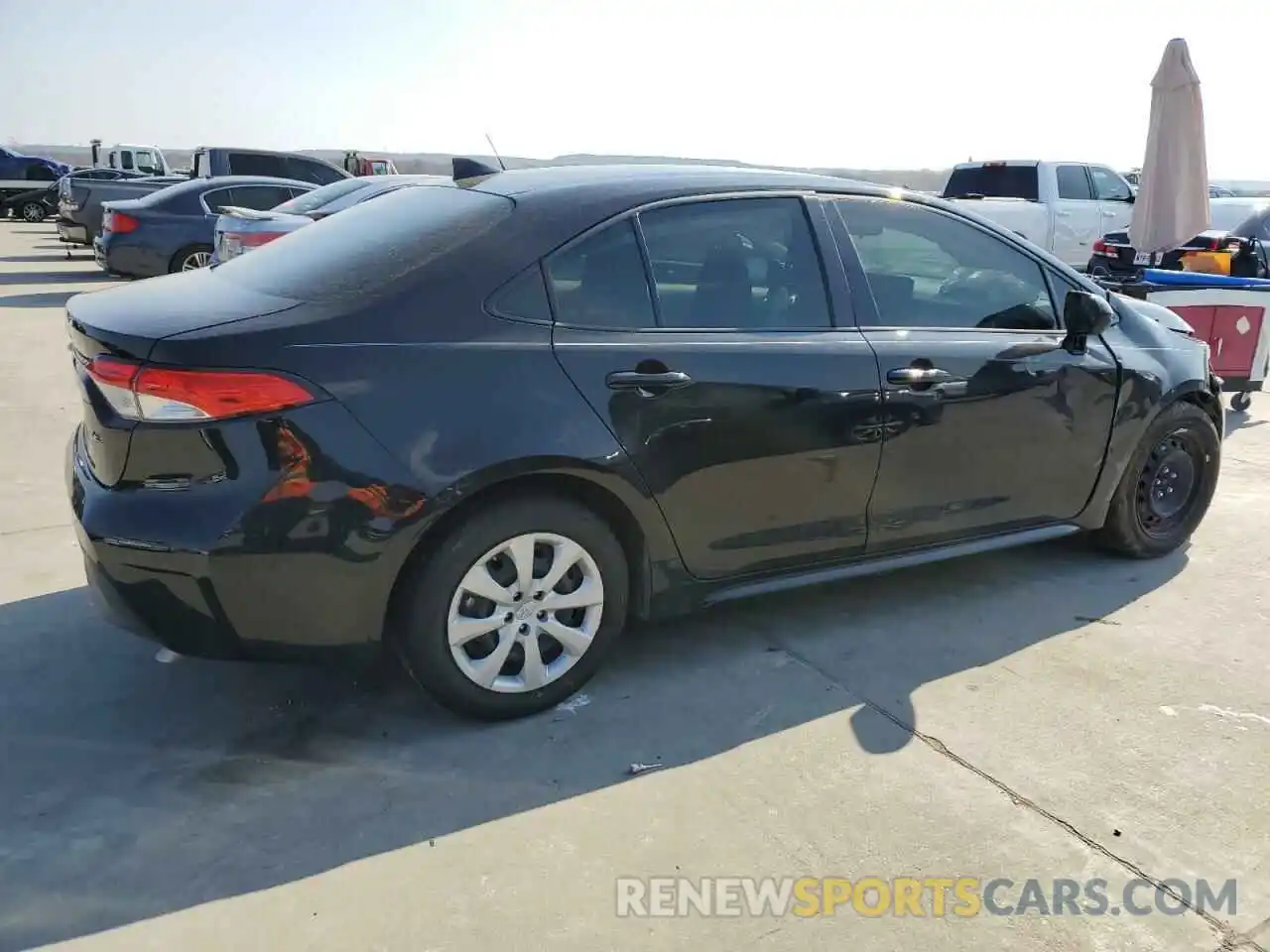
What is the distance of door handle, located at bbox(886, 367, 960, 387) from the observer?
369 centimetres

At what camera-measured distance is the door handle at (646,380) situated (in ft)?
10.4

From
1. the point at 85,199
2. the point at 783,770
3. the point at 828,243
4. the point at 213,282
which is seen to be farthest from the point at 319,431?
the point at 85,199

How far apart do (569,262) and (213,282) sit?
1149 millimetres

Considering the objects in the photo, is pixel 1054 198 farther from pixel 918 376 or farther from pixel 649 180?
pixel 649 180

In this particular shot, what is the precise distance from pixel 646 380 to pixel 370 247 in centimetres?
95

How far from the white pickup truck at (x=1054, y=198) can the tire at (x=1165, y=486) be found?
31.6ft

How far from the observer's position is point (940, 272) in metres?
4.02

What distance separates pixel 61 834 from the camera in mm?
2658

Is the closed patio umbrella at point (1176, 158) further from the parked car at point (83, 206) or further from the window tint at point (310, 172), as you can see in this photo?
the parked car at point (83, 206)

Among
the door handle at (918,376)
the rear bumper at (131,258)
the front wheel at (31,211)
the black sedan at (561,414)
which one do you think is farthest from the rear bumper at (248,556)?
the front wheel at (31,211)

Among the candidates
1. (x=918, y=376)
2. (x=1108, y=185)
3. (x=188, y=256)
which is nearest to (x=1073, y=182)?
(x=1108, y=185)

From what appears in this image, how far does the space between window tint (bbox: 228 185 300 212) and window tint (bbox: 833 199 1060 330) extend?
37.4 feet

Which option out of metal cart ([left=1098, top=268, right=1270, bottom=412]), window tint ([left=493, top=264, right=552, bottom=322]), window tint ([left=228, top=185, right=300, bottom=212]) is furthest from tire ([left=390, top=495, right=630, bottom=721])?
window tint ([left=228, top=185, right=300, bottom=212])

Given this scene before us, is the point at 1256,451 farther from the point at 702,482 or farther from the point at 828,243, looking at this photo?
the point at 702,482
